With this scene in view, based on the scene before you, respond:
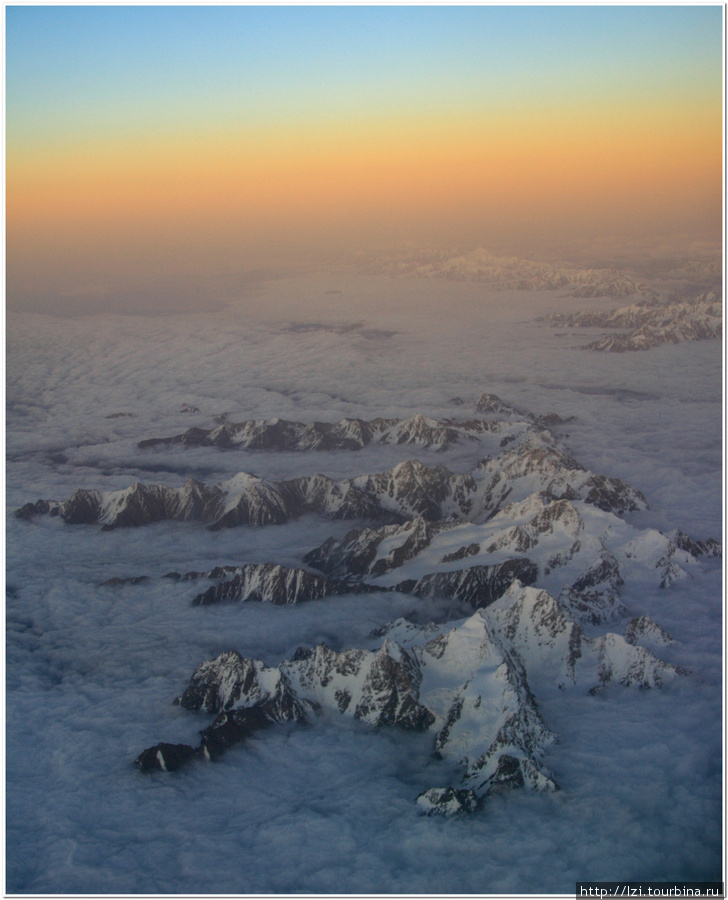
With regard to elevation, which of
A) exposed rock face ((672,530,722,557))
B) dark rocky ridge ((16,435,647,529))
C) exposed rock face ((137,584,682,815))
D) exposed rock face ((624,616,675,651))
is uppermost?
dark rocky ridge ((16,435,647,529))

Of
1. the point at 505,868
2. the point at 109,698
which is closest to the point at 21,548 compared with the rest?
the point at 109,698

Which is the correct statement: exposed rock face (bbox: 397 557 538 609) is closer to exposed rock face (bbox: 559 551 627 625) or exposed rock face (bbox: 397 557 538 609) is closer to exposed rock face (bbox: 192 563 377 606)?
exposed rock face (bbox: 559 551 627 625)

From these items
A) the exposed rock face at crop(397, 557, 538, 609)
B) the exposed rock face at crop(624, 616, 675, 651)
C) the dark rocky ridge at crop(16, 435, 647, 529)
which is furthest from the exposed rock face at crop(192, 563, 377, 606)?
the exposed rock face at crop(624, 616, 675, 651)

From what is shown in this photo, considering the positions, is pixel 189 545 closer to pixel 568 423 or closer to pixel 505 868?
pixel 505 868

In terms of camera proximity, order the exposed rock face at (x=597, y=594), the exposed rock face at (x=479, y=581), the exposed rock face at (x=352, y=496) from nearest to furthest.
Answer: the exposed rock face at (x=597, y=594), the exposed rock face at (x=479, y=581), the exposed rock face at (x=352, y=496)

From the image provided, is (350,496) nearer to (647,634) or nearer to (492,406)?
(647,634)

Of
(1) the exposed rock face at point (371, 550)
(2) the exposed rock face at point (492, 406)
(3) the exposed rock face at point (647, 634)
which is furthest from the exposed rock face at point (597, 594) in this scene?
(2) the exposed rock face at point (492, 406)

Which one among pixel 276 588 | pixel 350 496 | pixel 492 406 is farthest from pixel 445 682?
pixel 492 406

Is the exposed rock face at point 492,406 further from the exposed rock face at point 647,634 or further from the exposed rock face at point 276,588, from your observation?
the exposed rock face at point 647,634
